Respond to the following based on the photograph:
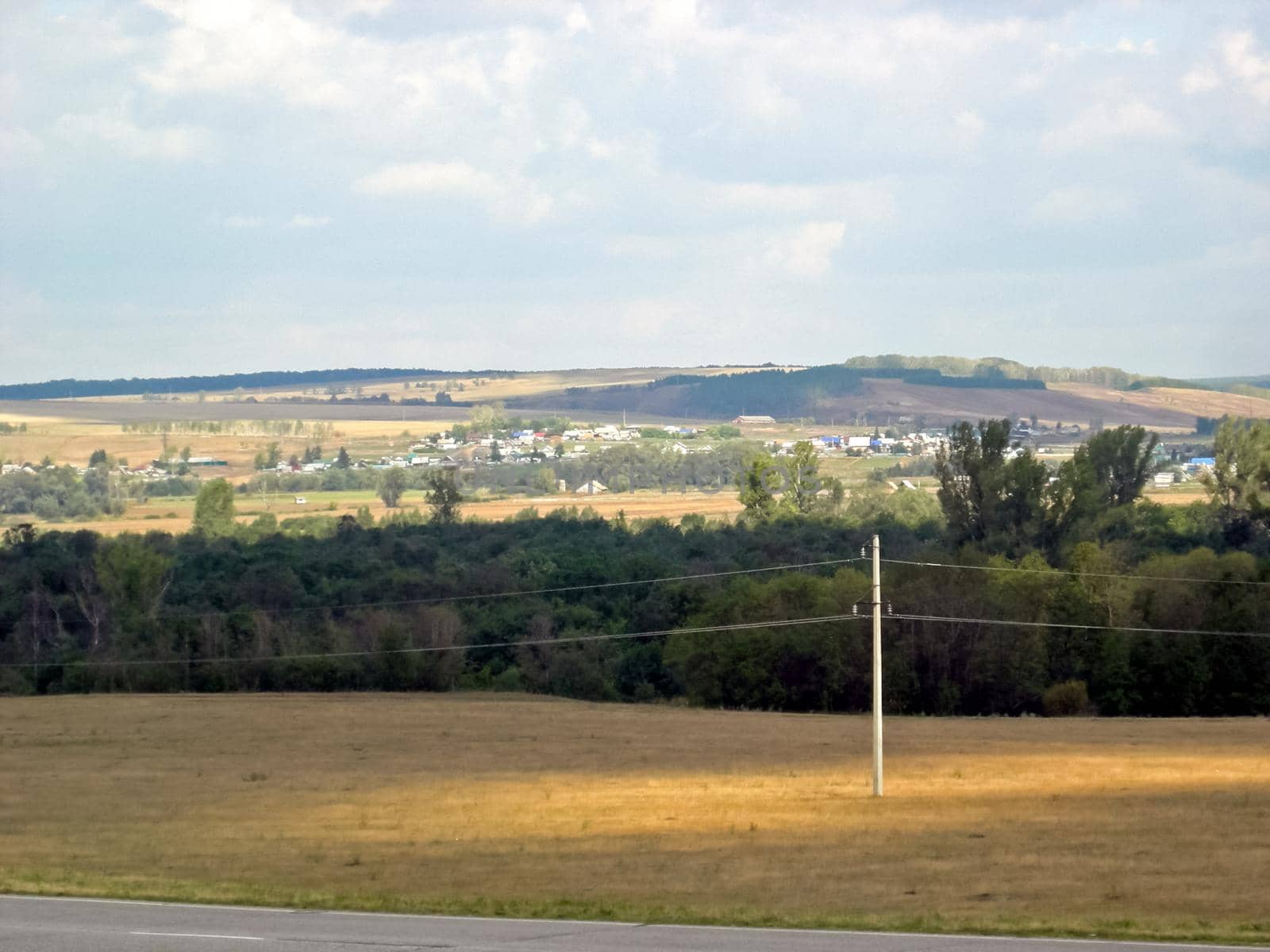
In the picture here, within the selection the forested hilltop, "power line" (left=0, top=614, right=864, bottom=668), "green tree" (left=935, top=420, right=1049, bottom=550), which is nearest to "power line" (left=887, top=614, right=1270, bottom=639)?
the forested hilltop

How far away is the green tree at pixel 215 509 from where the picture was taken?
156 m

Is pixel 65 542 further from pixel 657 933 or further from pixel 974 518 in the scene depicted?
pixel 657 933

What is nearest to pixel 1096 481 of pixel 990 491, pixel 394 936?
pixel 990 491

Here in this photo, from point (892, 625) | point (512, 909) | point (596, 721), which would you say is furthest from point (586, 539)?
point (512, 909)

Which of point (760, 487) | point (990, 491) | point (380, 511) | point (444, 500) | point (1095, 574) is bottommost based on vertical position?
point (380, 511)

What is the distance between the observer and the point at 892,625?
8900 cm

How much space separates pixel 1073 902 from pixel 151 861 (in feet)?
61.7

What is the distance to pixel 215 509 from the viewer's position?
161 meters

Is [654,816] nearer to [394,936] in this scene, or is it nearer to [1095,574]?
[394,936]

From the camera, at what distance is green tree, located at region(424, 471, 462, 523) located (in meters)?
157

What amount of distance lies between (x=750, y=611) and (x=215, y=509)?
284 feet

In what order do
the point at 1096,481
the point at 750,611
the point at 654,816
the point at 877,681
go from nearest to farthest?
the point at 654,816 < the point at 877,681 < the point at 750,611 < the point at 1096,481

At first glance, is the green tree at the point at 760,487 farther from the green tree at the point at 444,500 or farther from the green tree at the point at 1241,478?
the green tree at the point at 1241,478

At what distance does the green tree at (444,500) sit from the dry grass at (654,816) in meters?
82.4
